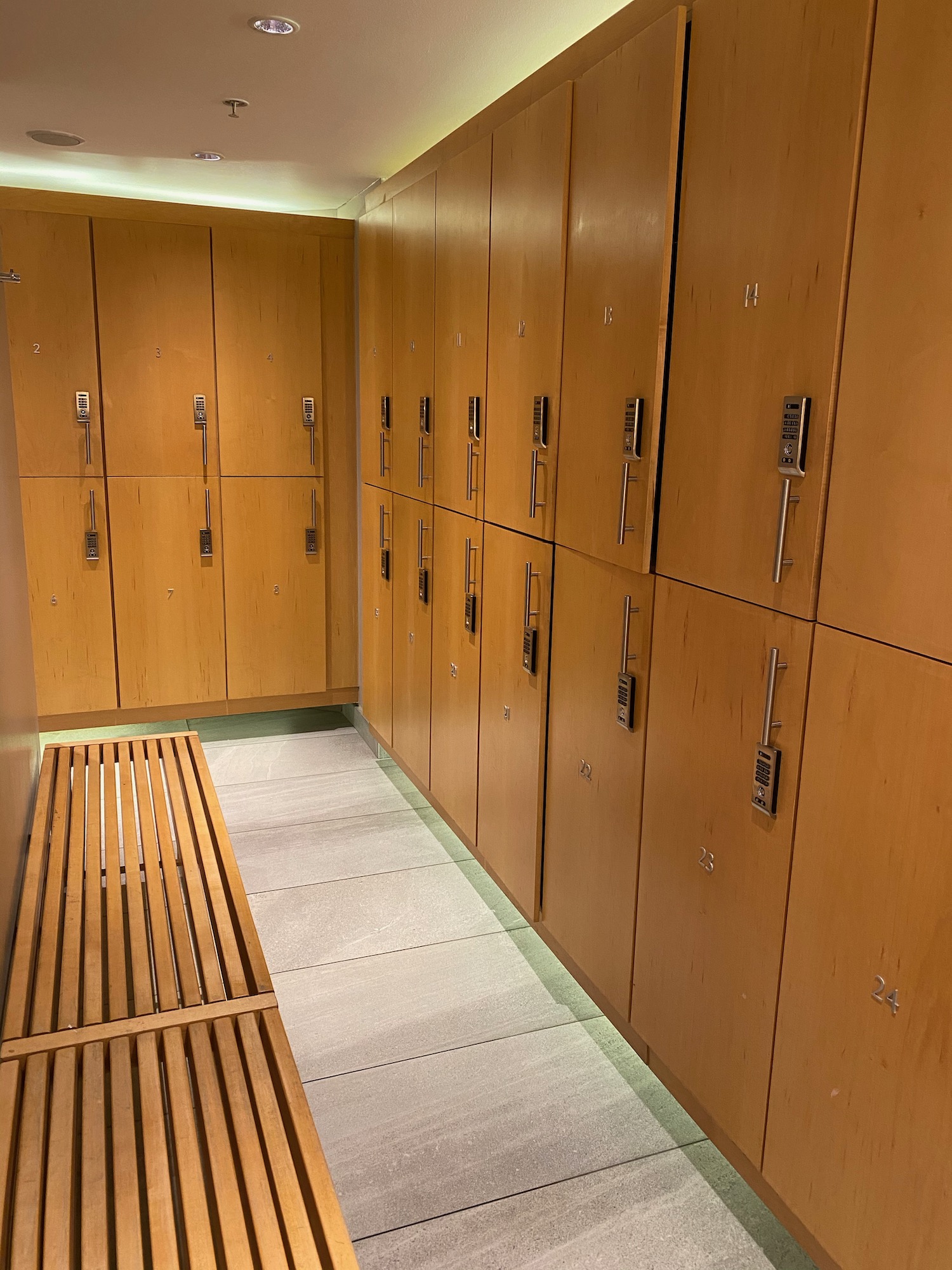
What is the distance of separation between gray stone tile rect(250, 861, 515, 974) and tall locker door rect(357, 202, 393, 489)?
1869mm

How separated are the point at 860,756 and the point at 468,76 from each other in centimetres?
272

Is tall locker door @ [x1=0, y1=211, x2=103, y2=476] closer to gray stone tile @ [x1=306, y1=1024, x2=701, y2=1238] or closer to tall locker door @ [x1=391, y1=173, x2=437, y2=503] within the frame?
tall locker door @ [x1=391, y1=173, x2=437, y2=503]

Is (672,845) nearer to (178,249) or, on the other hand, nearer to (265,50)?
(265,50)

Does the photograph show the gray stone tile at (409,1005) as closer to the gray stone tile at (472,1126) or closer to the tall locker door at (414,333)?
the gray stone tile at (472,1126)

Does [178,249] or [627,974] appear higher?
[178,249]

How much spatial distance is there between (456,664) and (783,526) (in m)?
2.04

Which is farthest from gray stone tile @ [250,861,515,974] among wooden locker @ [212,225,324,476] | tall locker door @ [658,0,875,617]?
wooden locker @ [212,225,324,476]

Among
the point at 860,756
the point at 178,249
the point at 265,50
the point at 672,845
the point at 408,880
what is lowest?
the point at 408,880

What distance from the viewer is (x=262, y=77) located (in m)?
3.23

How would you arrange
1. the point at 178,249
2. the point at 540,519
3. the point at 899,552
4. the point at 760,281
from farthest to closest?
the point at 178,249 < the point at 540,519 < the point at 760,281 < the point at 899,552

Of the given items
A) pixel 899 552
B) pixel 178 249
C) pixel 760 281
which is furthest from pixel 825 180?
pixel 178 249

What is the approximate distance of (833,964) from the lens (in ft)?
5.81

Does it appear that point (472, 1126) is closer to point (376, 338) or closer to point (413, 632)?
point (413, 632)

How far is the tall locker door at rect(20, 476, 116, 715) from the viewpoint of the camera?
4.73 metres
